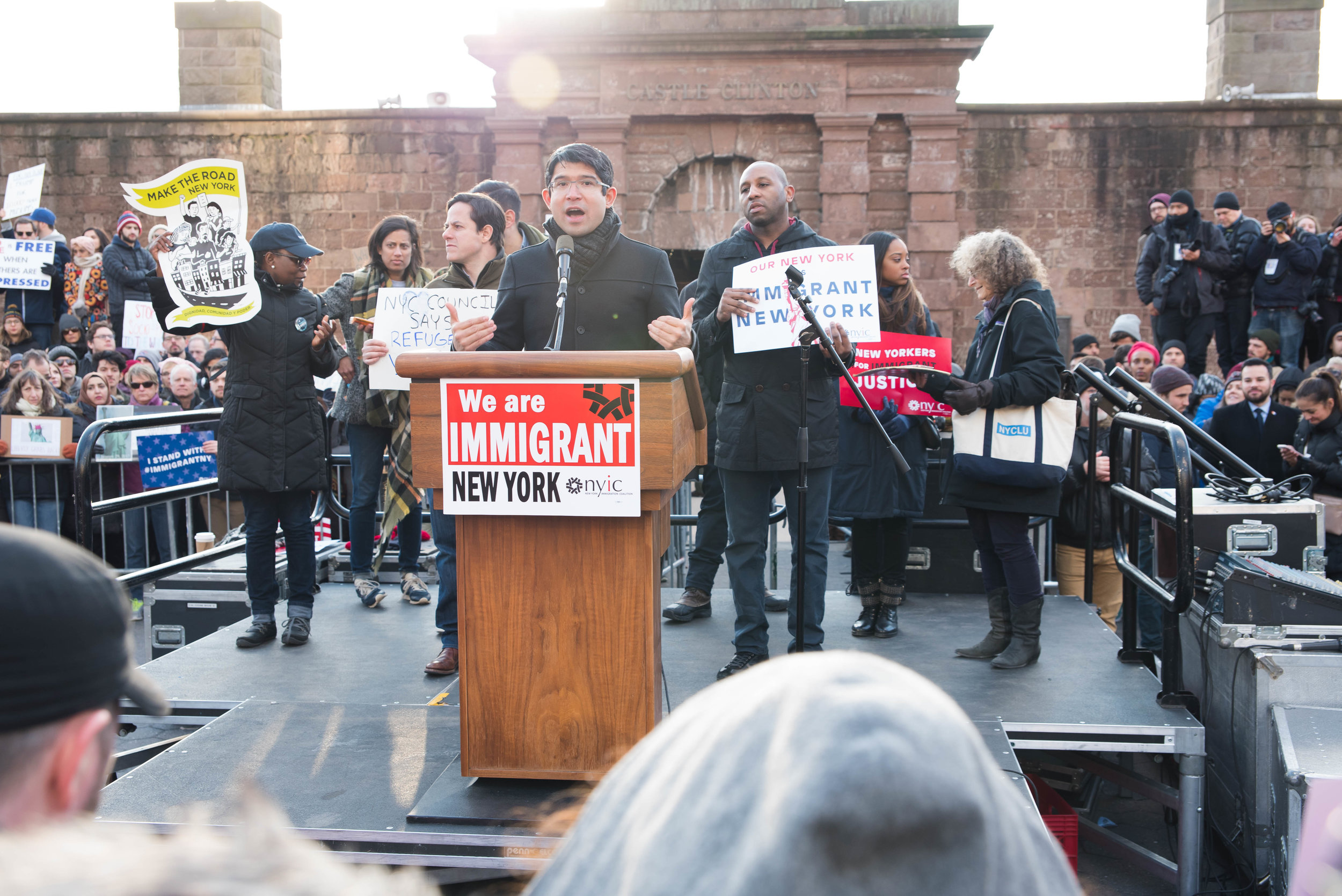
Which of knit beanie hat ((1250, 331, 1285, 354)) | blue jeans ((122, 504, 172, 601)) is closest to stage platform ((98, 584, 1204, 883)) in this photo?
blue jeans ((122, 504, 172, 601))

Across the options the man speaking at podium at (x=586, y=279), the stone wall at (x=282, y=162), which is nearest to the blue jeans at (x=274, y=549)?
→ the man speaking at podium at (x=586, y=279)

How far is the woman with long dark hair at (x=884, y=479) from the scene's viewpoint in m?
5.14

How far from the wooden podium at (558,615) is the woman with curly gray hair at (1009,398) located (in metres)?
2.08

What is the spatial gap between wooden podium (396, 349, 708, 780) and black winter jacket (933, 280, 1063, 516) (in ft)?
6.78

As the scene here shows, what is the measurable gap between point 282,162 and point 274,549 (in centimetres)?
1154

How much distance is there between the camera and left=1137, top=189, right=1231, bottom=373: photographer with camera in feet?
35.7

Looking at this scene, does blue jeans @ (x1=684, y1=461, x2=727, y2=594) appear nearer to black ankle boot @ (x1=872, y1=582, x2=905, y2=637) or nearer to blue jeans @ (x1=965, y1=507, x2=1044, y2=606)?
black ankle boot @ (x1=872, y1=582, x2=905, y2=637)

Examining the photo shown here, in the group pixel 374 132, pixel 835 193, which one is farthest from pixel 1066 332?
pixel 374 132

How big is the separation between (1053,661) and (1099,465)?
1.36m

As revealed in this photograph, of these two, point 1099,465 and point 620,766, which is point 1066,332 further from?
point 620,766

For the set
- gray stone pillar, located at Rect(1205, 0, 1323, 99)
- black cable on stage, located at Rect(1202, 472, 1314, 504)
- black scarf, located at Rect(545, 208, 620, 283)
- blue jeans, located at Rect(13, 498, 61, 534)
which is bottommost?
blue jeans, located at Rect(13, 498, 61, 534)

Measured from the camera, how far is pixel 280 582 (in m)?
6.08

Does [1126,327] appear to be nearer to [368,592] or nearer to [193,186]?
[368,592]

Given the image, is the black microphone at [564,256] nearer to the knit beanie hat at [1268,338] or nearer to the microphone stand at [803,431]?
the microphone stand at [803,431]
